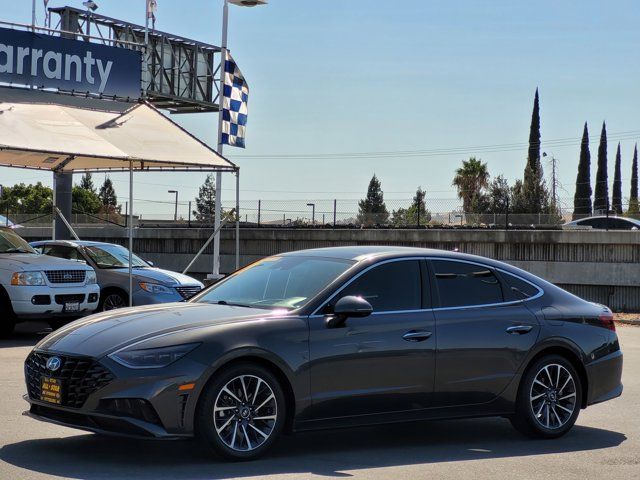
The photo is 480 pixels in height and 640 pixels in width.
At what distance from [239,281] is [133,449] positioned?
164 centimetres

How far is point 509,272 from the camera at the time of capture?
28.8 ft

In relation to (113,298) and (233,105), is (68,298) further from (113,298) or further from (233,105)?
(233,105)

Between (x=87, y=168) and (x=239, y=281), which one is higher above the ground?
(x=87, y=168)

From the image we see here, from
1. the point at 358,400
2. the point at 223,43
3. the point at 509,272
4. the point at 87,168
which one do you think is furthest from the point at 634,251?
the point at 358,400

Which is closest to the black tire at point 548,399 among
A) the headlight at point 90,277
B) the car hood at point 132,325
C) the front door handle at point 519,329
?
the front door handle at point 519,329

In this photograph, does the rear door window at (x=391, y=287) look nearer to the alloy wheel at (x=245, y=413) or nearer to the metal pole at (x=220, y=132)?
the alloy wheel at (x=245, y=413)

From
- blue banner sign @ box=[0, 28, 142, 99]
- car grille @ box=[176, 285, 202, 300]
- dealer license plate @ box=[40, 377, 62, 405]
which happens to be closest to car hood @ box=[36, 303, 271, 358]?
dealer license plate @ box=[40, 377, 62, 405]

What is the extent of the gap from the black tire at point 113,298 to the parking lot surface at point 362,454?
857cm

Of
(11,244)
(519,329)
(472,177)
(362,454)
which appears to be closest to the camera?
(362,454)

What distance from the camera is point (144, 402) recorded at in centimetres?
680

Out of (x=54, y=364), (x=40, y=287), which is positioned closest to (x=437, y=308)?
(x=54, y=364)

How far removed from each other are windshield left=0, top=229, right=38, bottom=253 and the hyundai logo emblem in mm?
9490

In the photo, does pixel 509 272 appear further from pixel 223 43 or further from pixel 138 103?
pixel 223 43

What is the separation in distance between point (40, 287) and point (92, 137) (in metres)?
2.92
